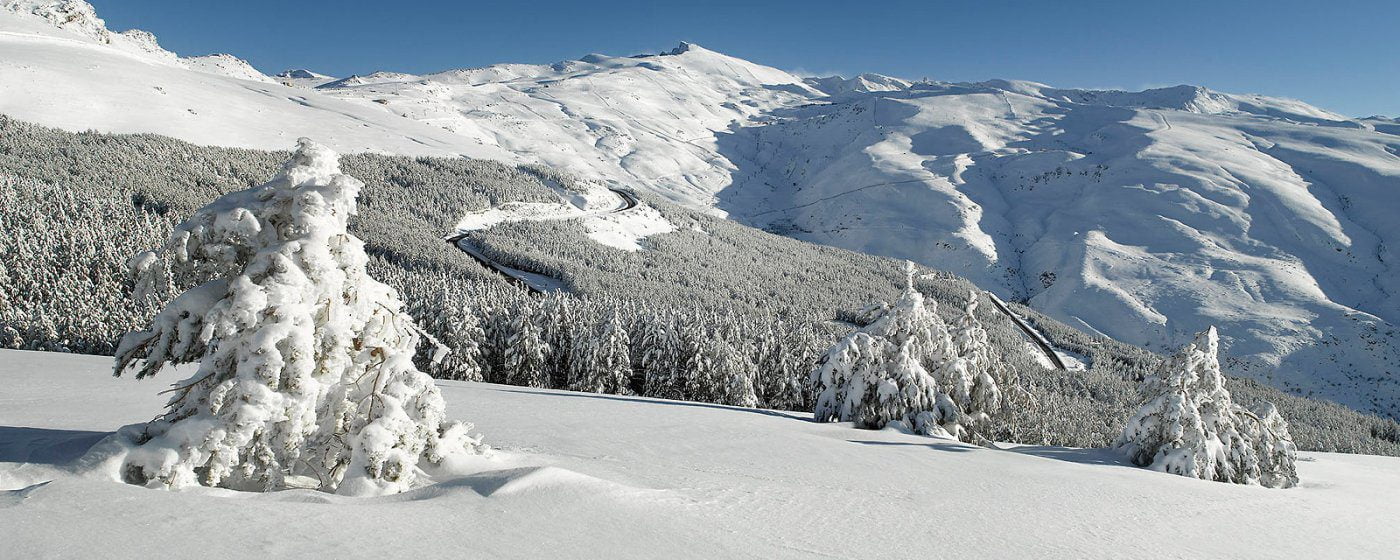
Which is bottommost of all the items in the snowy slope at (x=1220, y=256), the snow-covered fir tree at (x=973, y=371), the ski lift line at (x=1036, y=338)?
the snow-covered fir tree at (x=973, y=371)

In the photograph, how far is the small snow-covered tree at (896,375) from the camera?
23.0m

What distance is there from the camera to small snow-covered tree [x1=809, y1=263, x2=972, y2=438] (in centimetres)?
2297

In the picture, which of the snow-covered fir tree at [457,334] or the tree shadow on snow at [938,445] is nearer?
the tree shadow on snow at [938,445]

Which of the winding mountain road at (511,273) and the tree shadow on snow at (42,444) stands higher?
the winding mountain road at (511,273)

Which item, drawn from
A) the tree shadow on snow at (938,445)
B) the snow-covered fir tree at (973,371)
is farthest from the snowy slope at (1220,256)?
the tree shadow on snow at (938,445)

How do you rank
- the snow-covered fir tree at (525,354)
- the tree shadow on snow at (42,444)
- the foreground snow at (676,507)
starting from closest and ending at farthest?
1. the foreground snow at (676,507)
2. the tree shadow on snow at (42,444)
3. the snow-covered fir tree at (525,354)

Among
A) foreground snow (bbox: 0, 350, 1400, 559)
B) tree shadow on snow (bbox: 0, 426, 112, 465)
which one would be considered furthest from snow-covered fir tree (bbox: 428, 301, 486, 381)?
tree shadow on snow (bbox: 0, 426, 112, 465)

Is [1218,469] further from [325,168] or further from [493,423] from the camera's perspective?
[325,168]

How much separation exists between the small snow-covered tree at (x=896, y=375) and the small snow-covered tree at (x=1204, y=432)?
6361 millimetres

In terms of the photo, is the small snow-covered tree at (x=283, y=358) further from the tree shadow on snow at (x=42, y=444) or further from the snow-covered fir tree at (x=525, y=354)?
the snow-covered fir tree at (x=525, y=354)

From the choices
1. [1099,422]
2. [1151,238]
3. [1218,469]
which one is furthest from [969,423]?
[1151,238]

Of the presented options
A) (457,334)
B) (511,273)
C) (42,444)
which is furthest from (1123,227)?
(42,444)

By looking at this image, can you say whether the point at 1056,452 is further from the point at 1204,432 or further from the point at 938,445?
the point at 938,445

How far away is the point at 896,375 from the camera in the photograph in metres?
23.6
